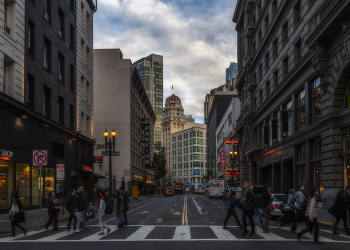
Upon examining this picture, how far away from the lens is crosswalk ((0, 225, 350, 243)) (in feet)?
41.8

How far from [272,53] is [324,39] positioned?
15796mm

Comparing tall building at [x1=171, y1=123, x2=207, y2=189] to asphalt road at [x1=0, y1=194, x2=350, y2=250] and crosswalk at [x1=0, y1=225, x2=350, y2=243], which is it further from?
asphalt road at [x1=0, y1=194, x2=350, y2=250]

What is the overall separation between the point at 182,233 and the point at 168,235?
2.39ft

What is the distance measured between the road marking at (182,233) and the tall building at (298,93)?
11.5m

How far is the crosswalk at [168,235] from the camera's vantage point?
41.8ft

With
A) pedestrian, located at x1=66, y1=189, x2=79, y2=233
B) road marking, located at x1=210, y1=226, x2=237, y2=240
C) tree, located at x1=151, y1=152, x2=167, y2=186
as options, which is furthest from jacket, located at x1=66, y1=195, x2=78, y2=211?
tree, located at x1=151, y1=152, x2=167, y2=186

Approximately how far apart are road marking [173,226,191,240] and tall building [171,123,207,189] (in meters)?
160

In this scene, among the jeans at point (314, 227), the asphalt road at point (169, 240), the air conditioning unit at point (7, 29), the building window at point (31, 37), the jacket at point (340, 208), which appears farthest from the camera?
the building window at point (31, 37)

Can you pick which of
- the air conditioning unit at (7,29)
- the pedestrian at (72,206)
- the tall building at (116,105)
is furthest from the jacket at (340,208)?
the tall building at (116,105)

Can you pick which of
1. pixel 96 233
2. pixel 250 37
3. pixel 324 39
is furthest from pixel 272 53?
pixel 96 233

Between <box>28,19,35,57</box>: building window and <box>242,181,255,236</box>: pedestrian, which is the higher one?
<box>28,19,35,57</box>: building window

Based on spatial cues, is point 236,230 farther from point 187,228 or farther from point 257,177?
point 257,177

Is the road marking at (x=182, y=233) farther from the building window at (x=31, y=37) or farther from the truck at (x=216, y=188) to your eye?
the truck at (x=216, y=188)

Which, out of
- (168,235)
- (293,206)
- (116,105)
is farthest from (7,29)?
(116,105)
